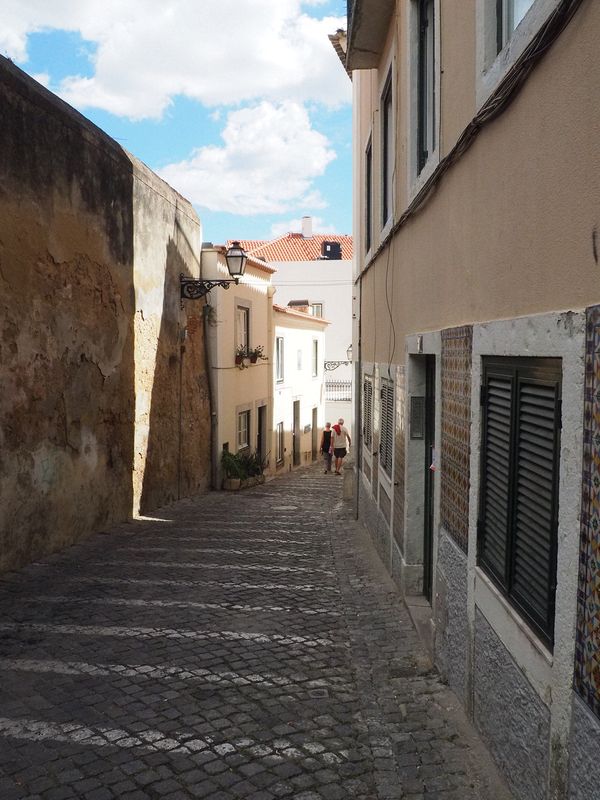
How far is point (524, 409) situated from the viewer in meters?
3.49

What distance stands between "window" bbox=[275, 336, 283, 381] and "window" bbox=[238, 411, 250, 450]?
471cm

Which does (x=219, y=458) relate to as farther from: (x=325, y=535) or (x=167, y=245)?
(x=325, y=535)

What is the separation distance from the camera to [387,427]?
8859mm

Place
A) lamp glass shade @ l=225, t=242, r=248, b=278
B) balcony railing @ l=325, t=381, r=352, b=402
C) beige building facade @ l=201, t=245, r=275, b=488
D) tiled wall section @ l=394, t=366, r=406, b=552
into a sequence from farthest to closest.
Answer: balcony railing @ l=325, t=381, r=352, b=402
beige building facade @ l=201, t=245, r=275, b=488
lamp glass shade @ l=225, t=242, r=248, b=278
tiled wall section @ l=394, t=366, r=406, b=552

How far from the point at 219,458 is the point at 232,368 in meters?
2.15

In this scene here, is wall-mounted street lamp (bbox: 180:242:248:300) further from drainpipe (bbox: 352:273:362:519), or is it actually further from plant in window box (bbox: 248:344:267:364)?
plant in window box (bbox: 248:344:267:364)

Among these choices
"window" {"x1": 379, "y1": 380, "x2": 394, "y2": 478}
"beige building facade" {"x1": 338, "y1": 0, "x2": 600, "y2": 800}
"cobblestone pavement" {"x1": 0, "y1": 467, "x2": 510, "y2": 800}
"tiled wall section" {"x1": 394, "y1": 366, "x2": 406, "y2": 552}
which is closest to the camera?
"beige building facade" {"x1": 338, "y1": 0, "x2": 600, "y2": 800}

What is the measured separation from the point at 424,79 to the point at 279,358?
60.7 feet

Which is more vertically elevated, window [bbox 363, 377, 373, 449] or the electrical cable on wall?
the electrical cable on wall

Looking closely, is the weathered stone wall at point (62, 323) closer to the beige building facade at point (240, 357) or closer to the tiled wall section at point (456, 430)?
the tiled wall section at point (456, 430)

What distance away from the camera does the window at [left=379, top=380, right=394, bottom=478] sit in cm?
841

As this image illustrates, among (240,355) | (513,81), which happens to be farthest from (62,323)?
(240,355)

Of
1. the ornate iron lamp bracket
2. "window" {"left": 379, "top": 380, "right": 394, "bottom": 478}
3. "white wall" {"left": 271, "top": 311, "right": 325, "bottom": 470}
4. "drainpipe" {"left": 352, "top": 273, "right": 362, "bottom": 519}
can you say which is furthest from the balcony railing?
"window" {"left": 379, "top": 380, "right": 394, "bottom": 478}

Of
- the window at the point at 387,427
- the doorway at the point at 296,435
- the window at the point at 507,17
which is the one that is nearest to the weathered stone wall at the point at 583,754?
the window at the point at 507,17
